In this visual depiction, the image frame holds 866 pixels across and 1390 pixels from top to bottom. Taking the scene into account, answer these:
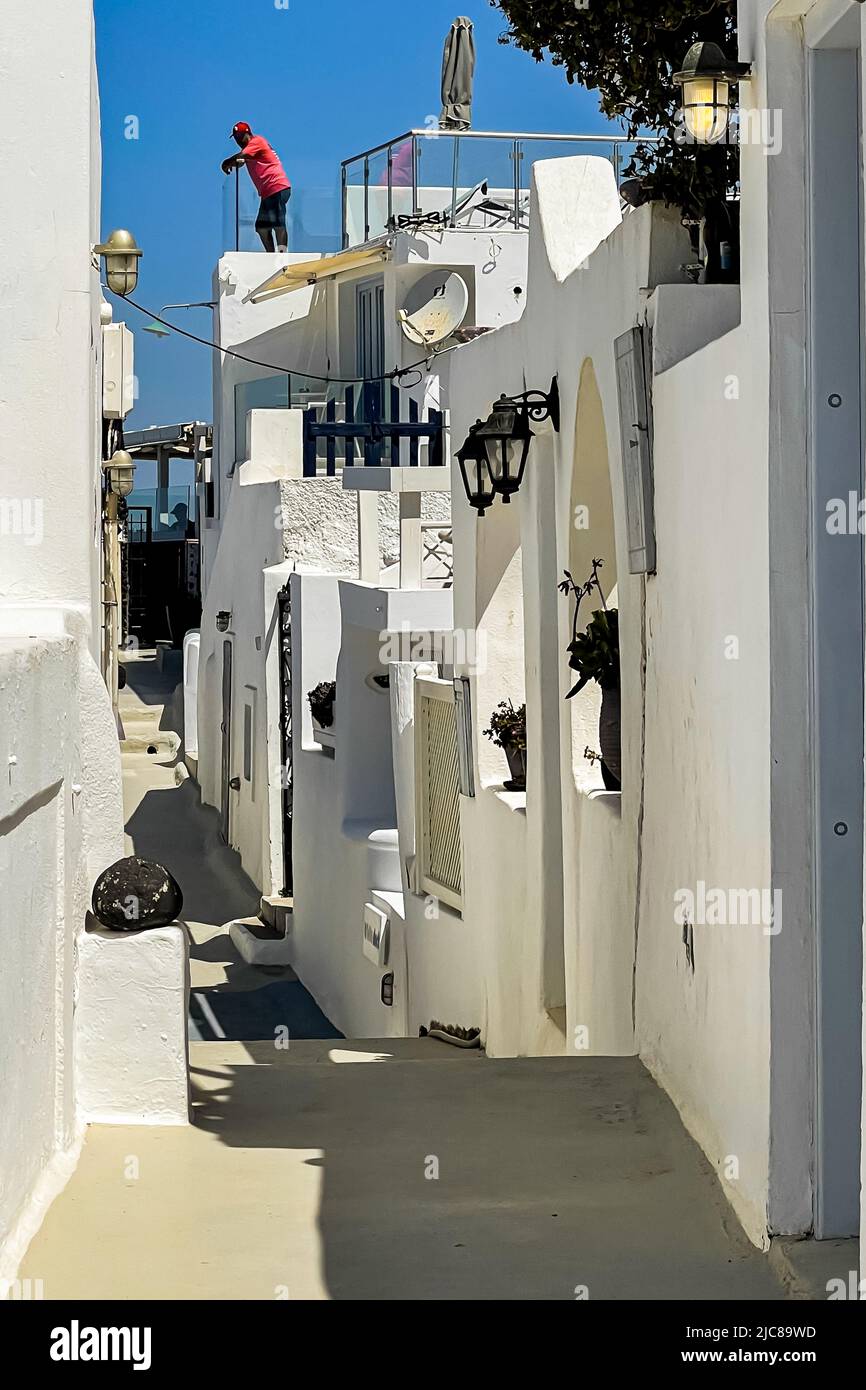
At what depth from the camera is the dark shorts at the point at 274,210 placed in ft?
86.3

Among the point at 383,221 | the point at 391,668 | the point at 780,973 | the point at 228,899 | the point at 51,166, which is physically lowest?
the point at 228,899

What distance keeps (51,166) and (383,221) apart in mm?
19670

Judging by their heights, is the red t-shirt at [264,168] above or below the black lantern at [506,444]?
above

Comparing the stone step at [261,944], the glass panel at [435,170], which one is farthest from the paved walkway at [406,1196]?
the glass panel at [435,170]

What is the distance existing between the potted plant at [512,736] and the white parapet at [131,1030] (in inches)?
185

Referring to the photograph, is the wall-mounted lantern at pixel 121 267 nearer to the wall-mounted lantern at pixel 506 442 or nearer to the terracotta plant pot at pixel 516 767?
the wall-mounted lantern at pixel 506 442

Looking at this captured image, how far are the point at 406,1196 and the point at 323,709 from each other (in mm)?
11545

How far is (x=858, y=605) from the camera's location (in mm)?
4363

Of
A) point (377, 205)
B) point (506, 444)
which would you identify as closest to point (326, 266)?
point (377, 205)

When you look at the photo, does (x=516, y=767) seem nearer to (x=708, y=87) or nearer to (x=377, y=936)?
(x=377, y=936)

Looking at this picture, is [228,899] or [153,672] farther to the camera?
[153,672]
